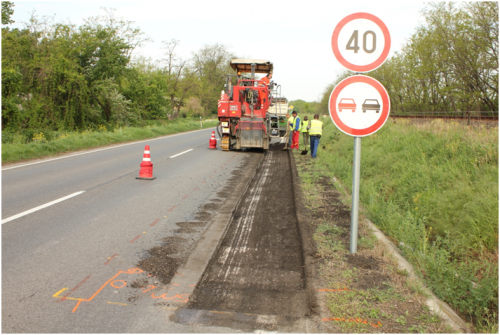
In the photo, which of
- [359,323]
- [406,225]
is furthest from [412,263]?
[359,323]

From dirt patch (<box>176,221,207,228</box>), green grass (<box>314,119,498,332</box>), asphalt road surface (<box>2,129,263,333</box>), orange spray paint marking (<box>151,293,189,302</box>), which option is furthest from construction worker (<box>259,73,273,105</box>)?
orange spray paint marking (<box>151,293,189,302</box>)

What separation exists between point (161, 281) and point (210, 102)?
209 feet

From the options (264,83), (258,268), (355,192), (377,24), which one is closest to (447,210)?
(355,192)

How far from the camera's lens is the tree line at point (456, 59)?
26133 millimetres

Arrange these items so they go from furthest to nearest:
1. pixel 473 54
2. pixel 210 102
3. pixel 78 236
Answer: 1. pixel 210 102
2. pixel 473 54
3. pixel 78 236

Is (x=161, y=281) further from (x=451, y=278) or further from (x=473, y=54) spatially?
(x=473, y=54)

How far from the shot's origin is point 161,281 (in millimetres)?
4090

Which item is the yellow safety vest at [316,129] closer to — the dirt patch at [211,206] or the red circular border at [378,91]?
the dirt patch at [211,206]

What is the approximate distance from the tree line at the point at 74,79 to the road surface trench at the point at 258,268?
67.7 ft

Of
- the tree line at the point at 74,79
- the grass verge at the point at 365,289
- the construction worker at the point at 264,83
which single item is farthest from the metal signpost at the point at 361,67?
the tree line at the point at 74,79

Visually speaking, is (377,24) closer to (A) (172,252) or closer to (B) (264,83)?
(A) (172,252)

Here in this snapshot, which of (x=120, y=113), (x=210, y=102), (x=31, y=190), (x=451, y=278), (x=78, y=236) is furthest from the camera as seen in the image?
(x=210, y=102)

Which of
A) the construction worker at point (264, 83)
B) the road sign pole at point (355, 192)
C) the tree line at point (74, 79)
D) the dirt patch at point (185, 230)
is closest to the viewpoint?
the road sign pole at point (355, 192)

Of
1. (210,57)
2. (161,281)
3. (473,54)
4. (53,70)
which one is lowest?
(161,281)
